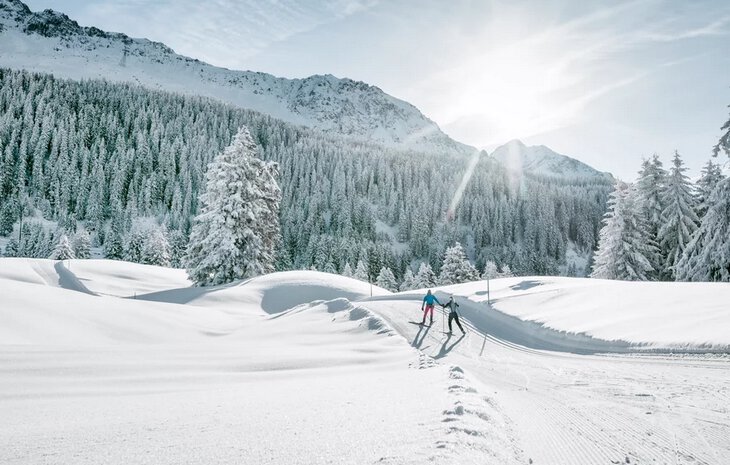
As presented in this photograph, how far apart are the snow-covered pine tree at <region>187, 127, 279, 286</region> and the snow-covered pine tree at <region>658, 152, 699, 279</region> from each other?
3323 centimetres

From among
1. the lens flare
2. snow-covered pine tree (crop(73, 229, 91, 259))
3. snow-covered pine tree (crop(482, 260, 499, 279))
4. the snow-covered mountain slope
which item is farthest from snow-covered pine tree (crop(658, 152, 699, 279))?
the lens flare

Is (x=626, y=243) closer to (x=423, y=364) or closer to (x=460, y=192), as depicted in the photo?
(x=423, y=364)

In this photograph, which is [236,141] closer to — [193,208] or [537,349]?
[537,349]

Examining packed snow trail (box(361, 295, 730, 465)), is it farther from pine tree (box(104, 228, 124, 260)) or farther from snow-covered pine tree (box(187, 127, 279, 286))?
pine tree (box(104, 228, 124, 260))

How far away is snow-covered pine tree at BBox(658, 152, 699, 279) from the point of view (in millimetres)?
32438

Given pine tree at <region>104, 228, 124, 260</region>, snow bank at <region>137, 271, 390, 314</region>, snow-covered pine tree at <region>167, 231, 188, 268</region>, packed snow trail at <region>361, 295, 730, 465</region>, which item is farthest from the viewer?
snow-covered pine tree at <region>167, 231, 188, 268</region>

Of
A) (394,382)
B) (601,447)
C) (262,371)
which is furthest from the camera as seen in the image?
(262,371)

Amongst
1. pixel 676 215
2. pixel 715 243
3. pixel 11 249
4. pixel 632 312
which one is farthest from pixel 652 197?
pixel 11 249

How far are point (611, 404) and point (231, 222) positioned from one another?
2759 cm

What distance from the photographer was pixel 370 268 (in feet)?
294

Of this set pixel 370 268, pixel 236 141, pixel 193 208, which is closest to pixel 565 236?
pixel 370 268

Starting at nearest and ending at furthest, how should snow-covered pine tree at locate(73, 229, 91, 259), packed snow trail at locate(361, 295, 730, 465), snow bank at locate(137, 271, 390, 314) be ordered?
packed snow trail at locate(361, 295, 730, 465), snow bank at locate(137, 271, 390, 314), snow-covered pine tree at locate(73, 229, 91, 259)

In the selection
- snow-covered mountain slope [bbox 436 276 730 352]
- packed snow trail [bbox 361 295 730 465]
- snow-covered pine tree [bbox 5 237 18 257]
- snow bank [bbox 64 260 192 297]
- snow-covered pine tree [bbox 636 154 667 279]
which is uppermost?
snow-covered pine tree [bbox 636 154 667 279]

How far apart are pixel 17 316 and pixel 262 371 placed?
760 centimetres
